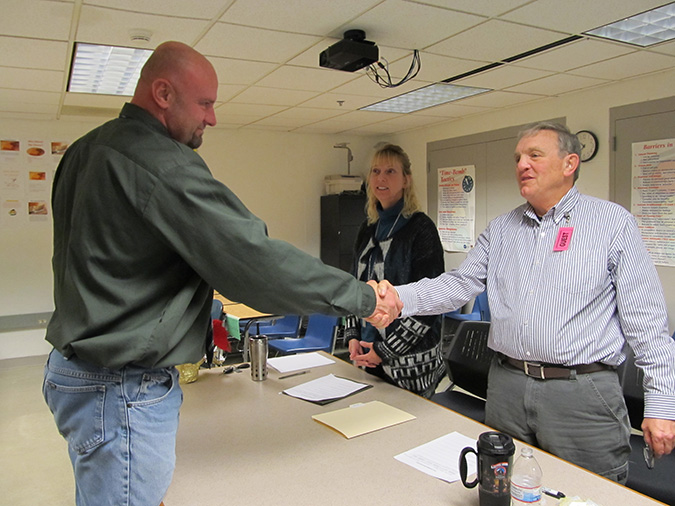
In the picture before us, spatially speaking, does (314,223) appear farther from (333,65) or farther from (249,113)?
(333,65)

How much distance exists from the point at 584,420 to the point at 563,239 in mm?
585

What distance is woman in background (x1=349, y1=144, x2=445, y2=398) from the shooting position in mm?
2141

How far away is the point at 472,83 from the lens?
4316 mm

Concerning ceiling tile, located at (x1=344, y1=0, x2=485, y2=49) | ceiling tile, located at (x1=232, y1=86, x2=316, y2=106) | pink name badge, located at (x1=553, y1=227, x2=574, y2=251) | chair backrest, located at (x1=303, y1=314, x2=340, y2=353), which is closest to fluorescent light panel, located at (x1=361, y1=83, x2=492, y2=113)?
ceiling tile, located at (x1=232, y1=86, x2=316, y2=106)

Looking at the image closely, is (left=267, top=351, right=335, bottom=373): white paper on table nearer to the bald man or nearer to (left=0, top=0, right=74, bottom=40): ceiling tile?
the bald man

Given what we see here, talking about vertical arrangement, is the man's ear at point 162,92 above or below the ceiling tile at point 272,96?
below

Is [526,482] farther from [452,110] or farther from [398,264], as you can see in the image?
[452,110]

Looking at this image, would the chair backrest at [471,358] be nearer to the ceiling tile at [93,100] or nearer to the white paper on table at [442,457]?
the white paper on table at [442,457]

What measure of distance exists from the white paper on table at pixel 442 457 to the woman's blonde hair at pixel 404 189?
1.03m

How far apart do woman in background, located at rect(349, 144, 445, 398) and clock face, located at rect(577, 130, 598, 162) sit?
2.89 meters

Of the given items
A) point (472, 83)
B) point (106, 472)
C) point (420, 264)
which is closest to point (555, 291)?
point (420, 264)

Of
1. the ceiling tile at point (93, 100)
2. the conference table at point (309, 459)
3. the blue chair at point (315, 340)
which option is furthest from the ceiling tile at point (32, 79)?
the conference table at point (309, 459)

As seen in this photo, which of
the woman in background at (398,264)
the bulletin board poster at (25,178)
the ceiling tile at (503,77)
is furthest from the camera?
the bulletin board poster at (25,178)

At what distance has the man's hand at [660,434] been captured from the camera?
157 cm
